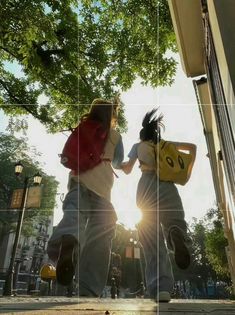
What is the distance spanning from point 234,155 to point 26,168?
32134mm

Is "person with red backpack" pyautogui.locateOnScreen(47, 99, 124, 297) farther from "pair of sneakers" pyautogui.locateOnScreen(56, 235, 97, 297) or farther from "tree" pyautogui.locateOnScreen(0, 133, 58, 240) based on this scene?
"tree" pyautogui.locateOnScreen(0, 133, 58, 240)

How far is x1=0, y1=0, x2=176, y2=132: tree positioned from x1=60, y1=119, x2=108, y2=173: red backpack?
4.96m

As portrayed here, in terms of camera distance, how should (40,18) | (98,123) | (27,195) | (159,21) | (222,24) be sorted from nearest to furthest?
1. (222,24)
2. (98,123)
3. (40,18)
4. (159,21)
5. (27,195)

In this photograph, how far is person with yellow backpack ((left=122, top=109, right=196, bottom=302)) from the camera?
8.18 ft

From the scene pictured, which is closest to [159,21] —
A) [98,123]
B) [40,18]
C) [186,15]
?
[40,18]

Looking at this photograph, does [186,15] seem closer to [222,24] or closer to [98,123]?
[222,24]

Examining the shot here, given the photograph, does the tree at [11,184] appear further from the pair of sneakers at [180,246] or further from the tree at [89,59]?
the pair of sneakers at [180,246]

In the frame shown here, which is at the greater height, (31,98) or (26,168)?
(26,168)

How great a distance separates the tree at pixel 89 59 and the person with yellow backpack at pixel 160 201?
15.7ft

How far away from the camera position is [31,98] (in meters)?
8.77

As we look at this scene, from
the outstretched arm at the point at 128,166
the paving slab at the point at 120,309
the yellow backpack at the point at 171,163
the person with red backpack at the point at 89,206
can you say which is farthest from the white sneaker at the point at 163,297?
the outstretched arm at the point at 128,166

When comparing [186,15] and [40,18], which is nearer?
[186,15]

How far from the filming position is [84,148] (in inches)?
99.0

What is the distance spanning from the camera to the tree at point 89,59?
25.1 ft
